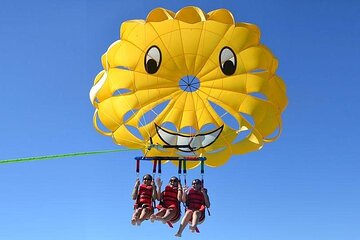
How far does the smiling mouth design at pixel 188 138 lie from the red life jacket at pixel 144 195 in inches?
68.4

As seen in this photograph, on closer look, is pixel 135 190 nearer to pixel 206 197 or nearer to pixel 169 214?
pixel 169 214

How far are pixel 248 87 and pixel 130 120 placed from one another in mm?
2842

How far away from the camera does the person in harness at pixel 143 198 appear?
1098 centimetres

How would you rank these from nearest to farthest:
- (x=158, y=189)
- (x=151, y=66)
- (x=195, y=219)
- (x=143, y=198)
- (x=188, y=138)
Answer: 1. (x=195, y=219)
2. (x=143, y=198)
3. (x=158, y=189)
4. (x=151, y=66)
5. (x=188, y=138)

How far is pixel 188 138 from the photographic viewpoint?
13.0 metres

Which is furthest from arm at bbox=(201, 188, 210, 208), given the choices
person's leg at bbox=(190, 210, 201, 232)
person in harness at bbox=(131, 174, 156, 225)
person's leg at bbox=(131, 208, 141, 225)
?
person's leg at bbox=(131, 208, 141, 225)

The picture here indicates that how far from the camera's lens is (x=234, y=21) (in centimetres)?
1171

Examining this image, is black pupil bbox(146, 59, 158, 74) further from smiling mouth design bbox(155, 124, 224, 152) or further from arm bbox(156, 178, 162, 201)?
arm bbox(156, 178, 162, 201)

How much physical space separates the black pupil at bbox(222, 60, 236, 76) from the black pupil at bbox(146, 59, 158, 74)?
60.3 inches

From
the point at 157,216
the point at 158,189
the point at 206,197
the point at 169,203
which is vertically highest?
the point at 158,189

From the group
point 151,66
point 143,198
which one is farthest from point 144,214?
point 151,66

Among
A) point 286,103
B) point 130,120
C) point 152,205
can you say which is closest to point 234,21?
point 286,103

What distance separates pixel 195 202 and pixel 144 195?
3.53ft

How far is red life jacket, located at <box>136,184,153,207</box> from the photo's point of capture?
11125mm
